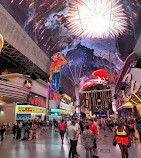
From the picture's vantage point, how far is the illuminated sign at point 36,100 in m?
23.8

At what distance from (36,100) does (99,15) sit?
721 inches

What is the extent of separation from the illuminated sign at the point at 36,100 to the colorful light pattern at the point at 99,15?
14887mm

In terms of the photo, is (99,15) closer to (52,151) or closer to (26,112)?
(26,112)

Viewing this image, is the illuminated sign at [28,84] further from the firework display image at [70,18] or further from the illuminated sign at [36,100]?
the firework display image at [70,18]

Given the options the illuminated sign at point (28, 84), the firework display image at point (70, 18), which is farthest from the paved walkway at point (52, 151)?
the firework display image at point (70, 18)

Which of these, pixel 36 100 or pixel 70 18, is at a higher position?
pixel 70 18

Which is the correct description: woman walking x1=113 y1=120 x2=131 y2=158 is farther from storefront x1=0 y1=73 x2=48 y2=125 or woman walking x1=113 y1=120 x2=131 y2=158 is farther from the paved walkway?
storefront x1=0 y1=73 x2=48 y2=125

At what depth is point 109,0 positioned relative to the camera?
18.8 metres

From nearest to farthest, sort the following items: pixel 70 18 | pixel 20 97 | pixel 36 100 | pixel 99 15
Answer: pixel 20 97 → pixel 99 15 → pixel 70 18 → pixel 36 100

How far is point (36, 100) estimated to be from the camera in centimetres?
2609

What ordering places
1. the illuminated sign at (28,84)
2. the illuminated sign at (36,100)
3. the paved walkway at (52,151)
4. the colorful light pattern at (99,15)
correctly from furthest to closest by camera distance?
1. the illuminated sign at (36,100)
2. the illuminated sign at (28,84)
3. the colorful light pattern at (99,15)
4. the paved walkway at (52,151)

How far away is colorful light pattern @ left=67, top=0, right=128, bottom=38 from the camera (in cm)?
1988

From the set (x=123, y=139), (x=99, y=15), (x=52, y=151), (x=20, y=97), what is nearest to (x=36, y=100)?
(x=20, y=97)

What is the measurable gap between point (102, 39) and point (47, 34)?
1374 centimetres
